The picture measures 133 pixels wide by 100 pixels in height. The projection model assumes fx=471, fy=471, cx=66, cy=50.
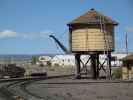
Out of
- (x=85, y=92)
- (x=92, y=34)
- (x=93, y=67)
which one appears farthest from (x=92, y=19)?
(x=85, y=92)

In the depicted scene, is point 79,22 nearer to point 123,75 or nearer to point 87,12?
point 87,12

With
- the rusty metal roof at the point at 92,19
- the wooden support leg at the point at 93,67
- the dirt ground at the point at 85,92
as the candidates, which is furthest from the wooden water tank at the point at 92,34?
the dirt ground at the point at 85,92

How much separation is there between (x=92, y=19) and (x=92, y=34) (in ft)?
7.80

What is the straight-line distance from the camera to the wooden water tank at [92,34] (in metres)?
59.5

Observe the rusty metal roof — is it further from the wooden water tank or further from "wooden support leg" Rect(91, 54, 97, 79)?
"wooden support leg" Rect(91, 54, 97, 79)

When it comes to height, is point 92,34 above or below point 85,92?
above

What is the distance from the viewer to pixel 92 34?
195ft

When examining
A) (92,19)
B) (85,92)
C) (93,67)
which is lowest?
(85,92)

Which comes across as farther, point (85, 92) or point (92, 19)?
point (92, 19)

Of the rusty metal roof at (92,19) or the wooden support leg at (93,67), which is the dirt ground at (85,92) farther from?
the wooden support leg at (93,67)

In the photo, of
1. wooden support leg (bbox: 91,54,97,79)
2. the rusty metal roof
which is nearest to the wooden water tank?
the rusty metal roof

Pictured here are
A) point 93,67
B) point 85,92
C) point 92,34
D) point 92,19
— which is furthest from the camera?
point 93,67

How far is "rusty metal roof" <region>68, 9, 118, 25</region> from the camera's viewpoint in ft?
197

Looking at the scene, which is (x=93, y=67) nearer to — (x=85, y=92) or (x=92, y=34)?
(x=92, y=34)
